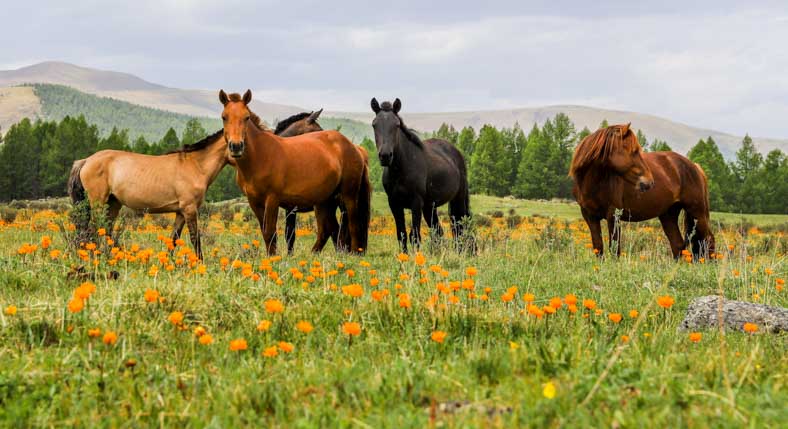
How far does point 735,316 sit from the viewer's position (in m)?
5.09

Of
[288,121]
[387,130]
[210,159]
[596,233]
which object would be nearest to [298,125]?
[288,121]

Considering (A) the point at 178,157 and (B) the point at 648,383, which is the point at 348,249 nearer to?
(A) the point at 178,157

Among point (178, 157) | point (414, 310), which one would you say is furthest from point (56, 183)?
point (414, 310)

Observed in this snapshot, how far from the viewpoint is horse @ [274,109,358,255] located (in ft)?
32.2

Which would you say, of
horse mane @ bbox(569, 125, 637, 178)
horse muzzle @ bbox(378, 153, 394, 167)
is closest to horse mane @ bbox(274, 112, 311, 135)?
horse muzzle @ bbox(378, 153, 394, 167)

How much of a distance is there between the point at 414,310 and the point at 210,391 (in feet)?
5.81

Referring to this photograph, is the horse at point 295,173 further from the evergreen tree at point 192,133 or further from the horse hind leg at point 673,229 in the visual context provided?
the evergreen tree at point 192,133

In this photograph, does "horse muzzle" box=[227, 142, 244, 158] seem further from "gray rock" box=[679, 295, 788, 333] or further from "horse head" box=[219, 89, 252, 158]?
"gray rock" box=[679, 295, 788, 333]

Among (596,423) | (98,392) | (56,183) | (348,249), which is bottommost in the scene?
(56,183)

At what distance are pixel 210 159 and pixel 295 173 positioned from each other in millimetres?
1822

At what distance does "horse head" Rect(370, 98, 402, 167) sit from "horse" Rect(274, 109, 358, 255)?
2.96 ft

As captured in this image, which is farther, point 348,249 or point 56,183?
point 56,183

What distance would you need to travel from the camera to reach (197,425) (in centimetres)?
260

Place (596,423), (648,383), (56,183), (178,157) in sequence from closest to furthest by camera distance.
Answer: (596,423) → (648,383) → (178,157) → (56,183)
